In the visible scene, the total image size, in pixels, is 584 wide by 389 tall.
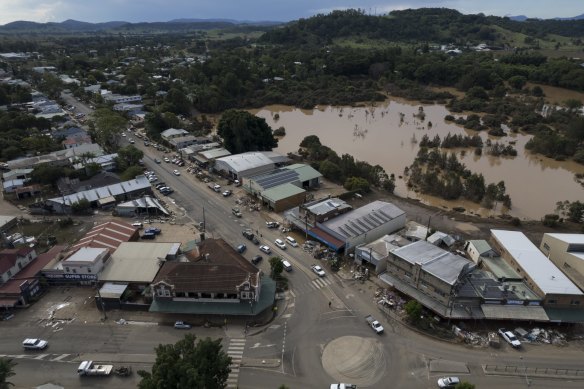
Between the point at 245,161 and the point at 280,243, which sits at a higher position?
the point at 245,161

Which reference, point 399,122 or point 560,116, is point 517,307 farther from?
point 560,116

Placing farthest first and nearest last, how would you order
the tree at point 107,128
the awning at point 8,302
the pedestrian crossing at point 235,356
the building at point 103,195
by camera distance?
the tree at point 107,128, the building at point 103,195, the awning at point 8,302, the pedestrian crossing at point 235,356

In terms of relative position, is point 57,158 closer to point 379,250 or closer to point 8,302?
point 8,302

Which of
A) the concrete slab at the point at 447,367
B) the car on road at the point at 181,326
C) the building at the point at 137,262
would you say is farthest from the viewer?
the building at the point at 137,262

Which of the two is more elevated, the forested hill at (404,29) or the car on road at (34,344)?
the forested hill at (404,29)

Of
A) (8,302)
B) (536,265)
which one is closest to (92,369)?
(8,302)

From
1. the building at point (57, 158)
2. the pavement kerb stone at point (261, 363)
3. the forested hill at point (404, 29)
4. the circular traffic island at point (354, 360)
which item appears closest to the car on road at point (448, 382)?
the circular traffic island at point (354, 360)

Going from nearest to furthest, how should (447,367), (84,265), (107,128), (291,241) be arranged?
(447,367) < (84,265) < (291,241) < (107,128)

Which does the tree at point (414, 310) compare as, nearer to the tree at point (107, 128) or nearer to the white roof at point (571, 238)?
the white roof at point (571, 238)
